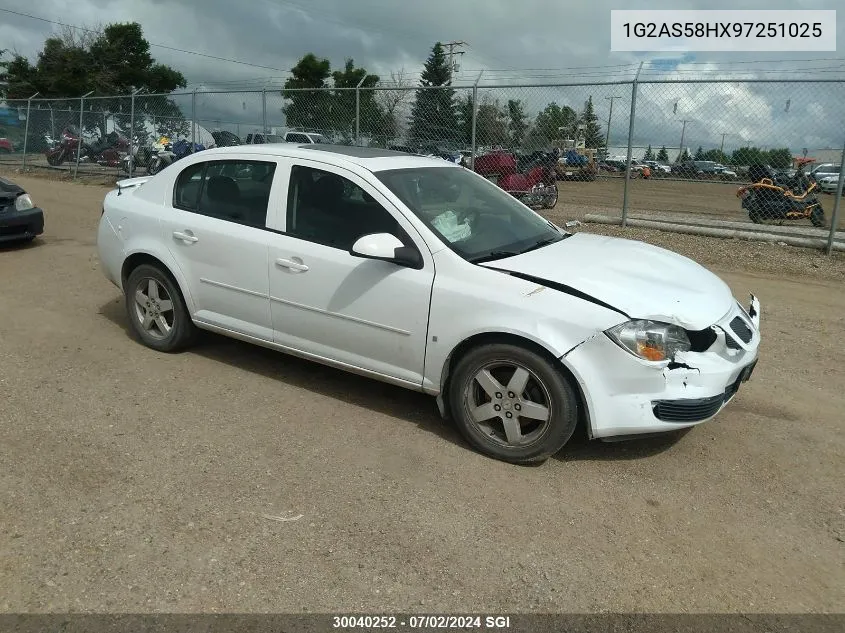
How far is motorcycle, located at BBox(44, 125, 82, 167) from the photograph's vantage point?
20.9m

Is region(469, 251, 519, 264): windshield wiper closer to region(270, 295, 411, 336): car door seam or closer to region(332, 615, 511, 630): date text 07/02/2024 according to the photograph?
region(270, 295, 411, 336): car door seam

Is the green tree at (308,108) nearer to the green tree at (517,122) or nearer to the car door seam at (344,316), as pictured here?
the green tree at (517,122)

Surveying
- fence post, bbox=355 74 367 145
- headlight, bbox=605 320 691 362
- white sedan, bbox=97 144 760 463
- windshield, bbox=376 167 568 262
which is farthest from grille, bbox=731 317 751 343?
fence post, bbox=355 74 367 145

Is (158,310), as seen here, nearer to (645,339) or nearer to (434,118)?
(645,339)

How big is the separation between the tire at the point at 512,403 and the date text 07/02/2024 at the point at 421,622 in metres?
1.18

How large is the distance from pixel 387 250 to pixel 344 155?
1.00 m

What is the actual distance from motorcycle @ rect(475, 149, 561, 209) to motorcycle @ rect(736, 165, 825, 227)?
131 inches

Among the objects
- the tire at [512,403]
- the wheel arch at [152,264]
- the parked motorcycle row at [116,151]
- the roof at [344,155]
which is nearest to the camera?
the tire at [512,403]

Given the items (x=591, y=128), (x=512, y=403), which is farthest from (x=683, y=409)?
(x=591, y=128)

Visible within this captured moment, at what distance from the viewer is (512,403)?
3703 mm

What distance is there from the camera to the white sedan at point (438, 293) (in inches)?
139

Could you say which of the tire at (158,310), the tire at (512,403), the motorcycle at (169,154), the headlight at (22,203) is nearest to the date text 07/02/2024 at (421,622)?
the tire at (512,403)

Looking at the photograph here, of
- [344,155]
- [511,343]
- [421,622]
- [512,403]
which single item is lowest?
[421,622]

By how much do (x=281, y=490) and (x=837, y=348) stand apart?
4852mm
